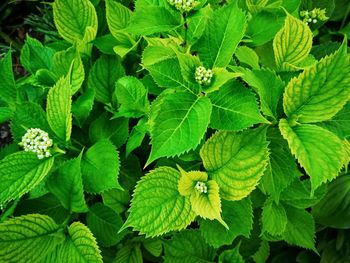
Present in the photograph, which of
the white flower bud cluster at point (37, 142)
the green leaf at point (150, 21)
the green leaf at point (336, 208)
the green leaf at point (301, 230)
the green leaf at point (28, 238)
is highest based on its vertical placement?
the green leaf at point (150, 21)

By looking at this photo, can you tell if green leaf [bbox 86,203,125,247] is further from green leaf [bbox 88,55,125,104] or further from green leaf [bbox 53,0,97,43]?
green leaf [bbox 53,0,97,43]

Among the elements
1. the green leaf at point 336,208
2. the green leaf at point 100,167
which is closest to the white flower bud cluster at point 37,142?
the green leaf at point 100,167

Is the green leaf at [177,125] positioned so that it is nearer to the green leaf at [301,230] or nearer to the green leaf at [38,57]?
the green leaf at [38,57]

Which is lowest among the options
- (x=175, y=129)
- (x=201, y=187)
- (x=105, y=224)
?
(x=105, y=224)

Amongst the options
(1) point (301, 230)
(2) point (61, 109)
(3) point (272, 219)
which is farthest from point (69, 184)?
(1) point (301, 230)

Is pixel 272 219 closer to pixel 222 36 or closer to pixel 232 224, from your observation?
pixel 232 224

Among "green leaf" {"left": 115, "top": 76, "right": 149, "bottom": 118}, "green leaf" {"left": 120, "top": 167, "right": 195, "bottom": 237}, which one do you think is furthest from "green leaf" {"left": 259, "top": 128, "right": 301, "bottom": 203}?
"green leaf" {"left": 115, "top": 76, "right": 149, "bottom": 118}
